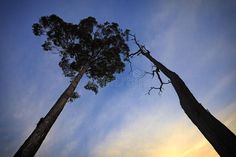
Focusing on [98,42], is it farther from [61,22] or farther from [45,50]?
[45,50]

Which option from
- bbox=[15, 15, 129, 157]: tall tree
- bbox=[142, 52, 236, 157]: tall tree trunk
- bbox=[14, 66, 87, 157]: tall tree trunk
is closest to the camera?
bbox=[142, 52, 236, 157]: tall tree trunk

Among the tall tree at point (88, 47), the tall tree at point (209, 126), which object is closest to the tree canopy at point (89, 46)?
the tall tree at point (88, 47)

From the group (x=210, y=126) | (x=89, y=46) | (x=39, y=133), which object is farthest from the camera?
(x=89, y=46)

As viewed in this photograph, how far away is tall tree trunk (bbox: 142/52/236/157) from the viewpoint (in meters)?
2.78

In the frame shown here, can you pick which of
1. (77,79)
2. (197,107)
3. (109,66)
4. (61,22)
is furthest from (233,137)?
(61,22)

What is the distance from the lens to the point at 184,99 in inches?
158

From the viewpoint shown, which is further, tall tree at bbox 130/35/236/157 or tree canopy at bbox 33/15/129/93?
tree canopy at bbox 33/15/129/93

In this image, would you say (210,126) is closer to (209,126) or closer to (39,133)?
(209,126)

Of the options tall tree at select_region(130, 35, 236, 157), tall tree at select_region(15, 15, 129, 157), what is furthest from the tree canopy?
tall tree at select_region(130, 35, 236, 157)

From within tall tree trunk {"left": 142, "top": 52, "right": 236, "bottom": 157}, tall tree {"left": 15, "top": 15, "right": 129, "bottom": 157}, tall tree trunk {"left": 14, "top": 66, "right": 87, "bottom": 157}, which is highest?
tall tree {"left": 15, "top": 15, "right": 129, "bottom": 157}

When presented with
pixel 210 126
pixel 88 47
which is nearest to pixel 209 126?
pixel 210 126

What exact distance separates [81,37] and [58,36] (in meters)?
1.85

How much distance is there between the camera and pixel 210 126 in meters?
3.16

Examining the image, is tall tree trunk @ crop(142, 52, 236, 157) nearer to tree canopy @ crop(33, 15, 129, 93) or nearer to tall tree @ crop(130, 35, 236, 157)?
tall tree @ crop(130, 35, 236, 157)
